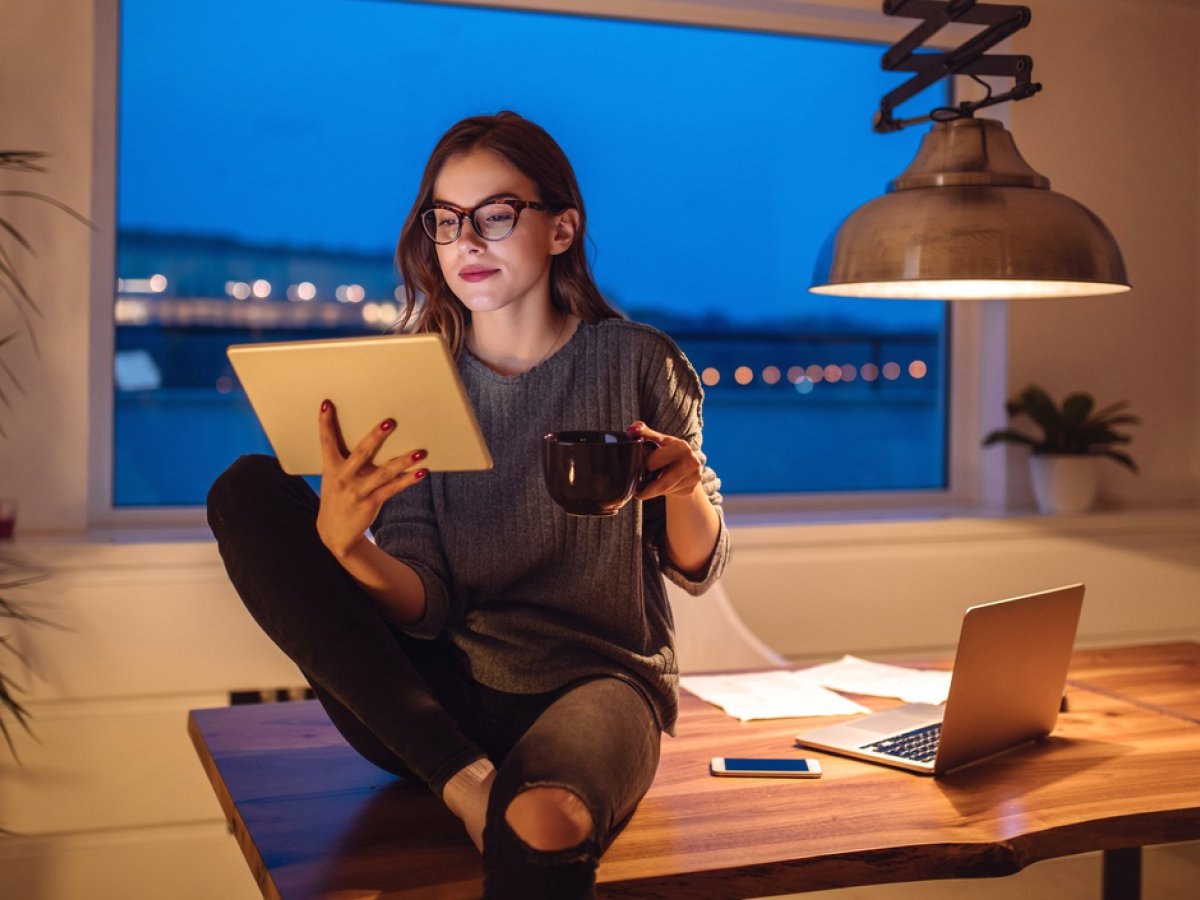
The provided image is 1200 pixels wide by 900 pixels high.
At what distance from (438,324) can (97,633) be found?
3.74 ft

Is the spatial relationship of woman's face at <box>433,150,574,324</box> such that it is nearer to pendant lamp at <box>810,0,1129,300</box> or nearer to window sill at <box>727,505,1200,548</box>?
pendant lamp at <box>810,0,1129,300</box>

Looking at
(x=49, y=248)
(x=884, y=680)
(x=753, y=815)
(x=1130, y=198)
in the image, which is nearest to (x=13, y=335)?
(x=49, y=248)

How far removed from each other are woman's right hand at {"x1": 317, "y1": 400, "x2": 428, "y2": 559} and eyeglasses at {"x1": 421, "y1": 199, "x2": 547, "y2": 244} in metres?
0.43

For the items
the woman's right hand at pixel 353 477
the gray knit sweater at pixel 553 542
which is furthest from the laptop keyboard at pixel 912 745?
the woman's right hand at pixel 353 477

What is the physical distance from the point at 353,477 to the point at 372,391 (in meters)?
0.11

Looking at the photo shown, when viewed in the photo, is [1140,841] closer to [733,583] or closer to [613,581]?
[613,581]

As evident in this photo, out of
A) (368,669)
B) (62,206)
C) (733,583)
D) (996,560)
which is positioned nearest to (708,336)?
(733,583)

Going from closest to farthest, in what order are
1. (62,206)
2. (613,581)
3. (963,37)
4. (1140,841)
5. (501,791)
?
(501,791) → (1140,841) → (613,581) → (62,206) → (963,37)

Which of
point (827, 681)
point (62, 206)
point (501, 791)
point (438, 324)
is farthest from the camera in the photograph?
point (62, 206)

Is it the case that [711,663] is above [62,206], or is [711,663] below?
below

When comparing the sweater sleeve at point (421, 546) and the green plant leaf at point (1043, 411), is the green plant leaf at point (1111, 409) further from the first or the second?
the sweater sleeve at point (421, 546)

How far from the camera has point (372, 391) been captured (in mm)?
1250

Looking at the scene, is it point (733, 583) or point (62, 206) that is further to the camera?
point (733, 583)

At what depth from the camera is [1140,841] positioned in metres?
1.28
